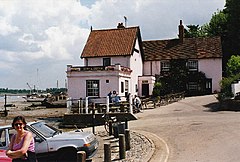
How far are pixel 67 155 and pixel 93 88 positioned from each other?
24.5 m

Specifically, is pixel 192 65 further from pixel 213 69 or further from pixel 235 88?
pixel 235 88

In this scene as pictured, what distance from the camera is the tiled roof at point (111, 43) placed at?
4369 centimetres

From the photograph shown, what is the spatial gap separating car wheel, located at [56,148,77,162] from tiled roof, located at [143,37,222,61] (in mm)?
38634

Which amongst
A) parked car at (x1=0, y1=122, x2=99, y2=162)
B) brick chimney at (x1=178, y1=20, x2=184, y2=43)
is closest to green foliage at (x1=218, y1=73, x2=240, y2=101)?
parked car at (x1=0, y1=122, x2=99, y2=162)

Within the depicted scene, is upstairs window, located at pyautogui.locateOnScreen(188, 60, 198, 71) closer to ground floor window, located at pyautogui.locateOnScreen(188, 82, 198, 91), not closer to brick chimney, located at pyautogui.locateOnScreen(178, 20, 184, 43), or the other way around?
ground floor window, located at pyautogui.locateOnScreen(188, 82, 198, 91)

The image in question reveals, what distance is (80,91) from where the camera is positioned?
3706cm

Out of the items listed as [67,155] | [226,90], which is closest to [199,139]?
[67,155]

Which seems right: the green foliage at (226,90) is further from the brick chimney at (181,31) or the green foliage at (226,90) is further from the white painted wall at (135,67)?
the brick chimney at (181,31)

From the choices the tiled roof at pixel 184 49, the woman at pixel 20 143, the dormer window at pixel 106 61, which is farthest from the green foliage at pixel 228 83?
the woman at pixel 20 143

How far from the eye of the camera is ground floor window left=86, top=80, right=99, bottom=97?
120 feet

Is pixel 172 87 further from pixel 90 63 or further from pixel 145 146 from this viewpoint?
pixel 145 146

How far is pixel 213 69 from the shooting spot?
159 ft

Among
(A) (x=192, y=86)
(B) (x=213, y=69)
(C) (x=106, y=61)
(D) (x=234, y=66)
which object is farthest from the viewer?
(A) (x=192, y=86)

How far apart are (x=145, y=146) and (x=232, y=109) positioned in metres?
14.5
